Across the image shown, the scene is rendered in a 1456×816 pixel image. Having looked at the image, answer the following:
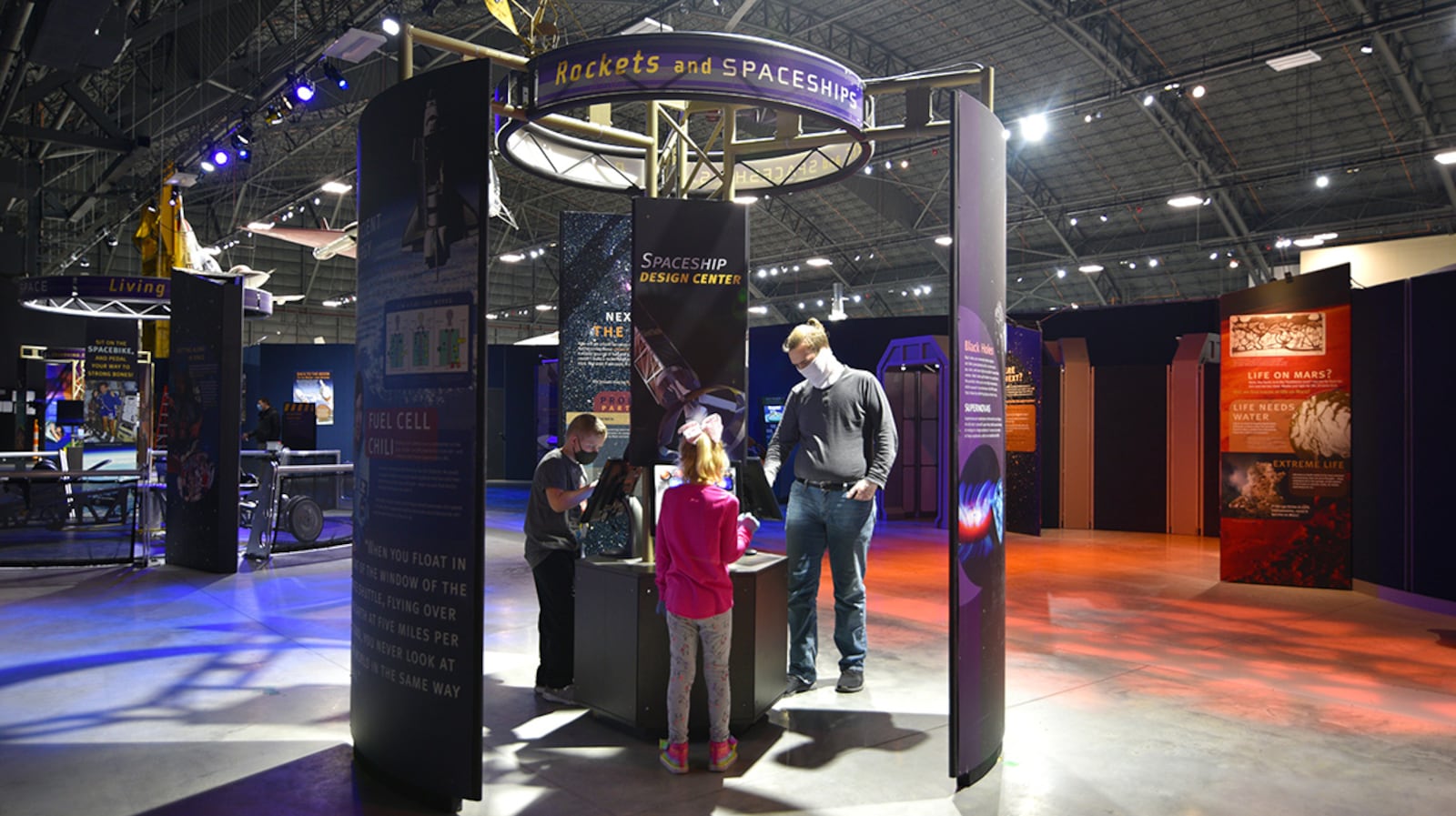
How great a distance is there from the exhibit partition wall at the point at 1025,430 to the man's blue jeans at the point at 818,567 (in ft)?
23.6

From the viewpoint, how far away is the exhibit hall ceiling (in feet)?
42.5

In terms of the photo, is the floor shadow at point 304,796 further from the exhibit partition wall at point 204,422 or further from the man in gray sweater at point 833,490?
the exhibit partition wall at point 204,422

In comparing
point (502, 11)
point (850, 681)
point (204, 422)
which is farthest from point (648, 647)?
point (204, 422)

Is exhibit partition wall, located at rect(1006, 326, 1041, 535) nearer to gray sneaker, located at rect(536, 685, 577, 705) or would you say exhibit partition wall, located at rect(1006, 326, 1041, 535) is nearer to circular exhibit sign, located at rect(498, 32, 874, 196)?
circular exhibit sign, located at rect(498, 32, 874, 196)

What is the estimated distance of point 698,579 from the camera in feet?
11.4

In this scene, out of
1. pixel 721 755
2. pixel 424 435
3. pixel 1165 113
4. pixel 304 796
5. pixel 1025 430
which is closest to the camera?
pixel 424 435

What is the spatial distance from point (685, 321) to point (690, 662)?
1718 mm

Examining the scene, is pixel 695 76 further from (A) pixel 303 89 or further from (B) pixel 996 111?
(B) pixel 996 111

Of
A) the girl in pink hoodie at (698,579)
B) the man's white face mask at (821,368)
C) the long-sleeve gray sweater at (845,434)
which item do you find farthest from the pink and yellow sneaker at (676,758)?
the man's white face mask at (821,368)

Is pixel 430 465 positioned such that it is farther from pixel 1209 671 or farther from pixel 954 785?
pixel 1209 671

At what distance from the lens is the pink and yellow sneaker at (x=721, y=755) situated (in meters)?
3.58

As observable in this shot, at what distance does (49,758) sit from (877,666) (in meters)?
3.85

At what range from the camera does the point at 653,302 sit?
14.7 ft

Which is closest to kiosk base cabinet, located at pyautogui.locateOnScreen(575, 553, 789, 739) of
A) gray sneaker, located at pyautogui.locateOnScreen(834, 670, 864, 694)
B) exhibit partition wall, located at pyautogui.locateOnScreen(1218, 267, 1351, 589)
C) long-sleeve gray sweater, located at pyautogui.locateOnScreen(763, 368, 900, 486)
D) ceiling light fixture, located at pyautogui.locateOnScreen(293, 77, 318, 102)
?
gray sneaker, located at pyautogui.locateOnScreen(834, 670, 864, 694)
